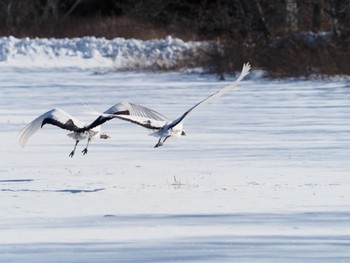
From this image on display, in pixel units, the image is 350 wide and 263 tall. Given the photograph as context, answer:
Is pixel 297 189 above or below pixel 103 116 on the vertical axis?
below

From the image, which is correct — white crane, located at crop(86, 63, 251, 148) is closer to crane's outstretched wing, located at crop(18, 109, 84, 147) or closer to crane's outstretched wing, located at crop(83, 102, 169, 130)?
crane's outstretched wing, located at crop(83, 102, 169, 130)

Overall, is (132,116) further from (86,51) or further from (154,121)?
(86,51)

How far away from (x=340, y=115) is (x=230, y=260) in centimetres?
1110

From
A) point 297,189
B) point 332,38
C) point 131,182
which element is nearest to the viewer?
point 297,189

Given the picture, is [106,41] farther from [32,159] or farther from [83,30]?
[32,159]

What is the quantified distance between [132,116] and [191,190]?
758 mm

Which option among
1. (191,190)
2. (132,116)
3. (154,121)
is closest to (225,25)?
(154,121)

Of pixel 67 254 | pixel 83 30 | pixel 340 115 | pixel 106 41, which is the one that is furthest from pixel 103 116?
pixel 83 30

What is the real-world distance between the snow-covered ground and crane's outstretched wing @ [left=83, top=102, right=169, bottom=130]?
49cm

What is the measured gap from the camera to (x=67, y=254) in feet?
20.8

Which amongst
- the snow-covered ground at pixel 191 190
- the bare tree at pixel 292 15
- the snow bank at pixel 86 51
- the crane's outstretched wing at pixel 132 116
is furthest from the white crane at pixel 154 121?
the bare tree at pixel 292 15

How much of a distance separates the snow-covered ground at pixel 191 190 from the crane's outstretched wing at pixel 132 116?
494 millimetres

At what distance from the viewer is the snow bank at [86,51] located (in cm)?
3494

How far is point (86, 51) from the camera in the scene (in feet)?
122
